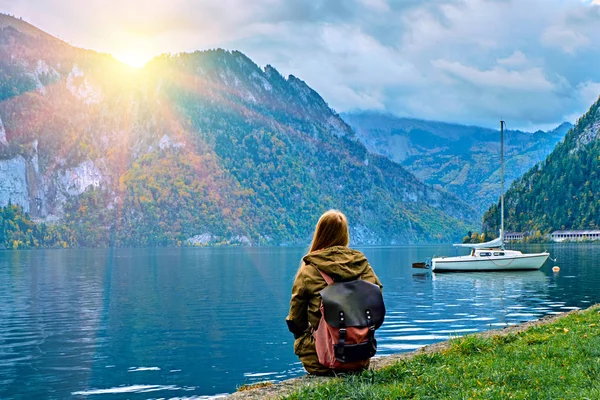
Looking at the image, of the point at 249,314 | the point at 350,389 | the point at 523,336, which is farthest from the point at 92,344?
the point at 350,389

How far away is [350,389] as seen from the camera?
434 inches

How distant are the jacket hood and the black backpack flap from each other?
14 centimetres

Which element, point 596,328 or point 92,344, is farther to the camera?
point 92,344

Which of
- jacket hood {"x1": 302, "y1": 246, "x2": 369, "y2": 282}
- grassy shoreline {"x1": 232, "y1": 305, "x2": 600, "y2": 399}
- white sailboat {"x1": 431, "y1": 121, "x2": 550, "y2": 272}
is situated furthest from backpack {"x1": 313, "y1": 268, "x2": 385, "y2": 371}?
white sailboat {"x1": 431, "y1": 121, "x2": 550, "y2": 272}

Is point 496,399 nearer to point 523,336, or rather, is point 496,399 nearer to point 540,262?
point 523,336

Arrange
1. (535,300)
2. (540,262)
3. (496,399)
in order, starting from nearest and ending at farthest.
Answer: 1. (496,399)
2. (535,300)
3. (540,262)

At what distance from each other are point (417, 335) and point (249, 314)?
1456cm

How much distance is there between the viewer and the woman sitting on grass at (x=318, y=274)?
11.0 meters

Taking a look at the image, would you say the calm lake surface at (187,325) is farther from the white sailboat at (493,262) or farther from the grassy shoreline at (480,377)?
the grassy shoreline at (480,377)

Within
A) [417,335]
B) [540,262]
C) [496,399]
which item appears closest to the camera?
[496,399]

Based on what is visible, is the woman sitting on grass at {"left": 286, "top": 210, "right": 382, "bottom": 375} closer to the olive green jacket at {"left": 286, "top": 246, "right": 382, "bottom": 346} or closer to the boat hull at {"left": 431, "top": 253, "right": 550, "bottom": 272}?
the olive green jacket at {"left": 286, "top": 246, "right": 382, "bottom": 346}

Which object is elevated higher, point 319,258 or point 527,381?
point 319,258

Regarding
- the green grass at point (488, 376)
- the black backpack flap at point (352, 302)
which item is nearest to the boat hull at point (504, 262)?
the green grass at point (488, 376)

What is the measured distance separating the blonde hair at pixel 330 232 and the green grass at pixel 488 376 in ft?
8.09
